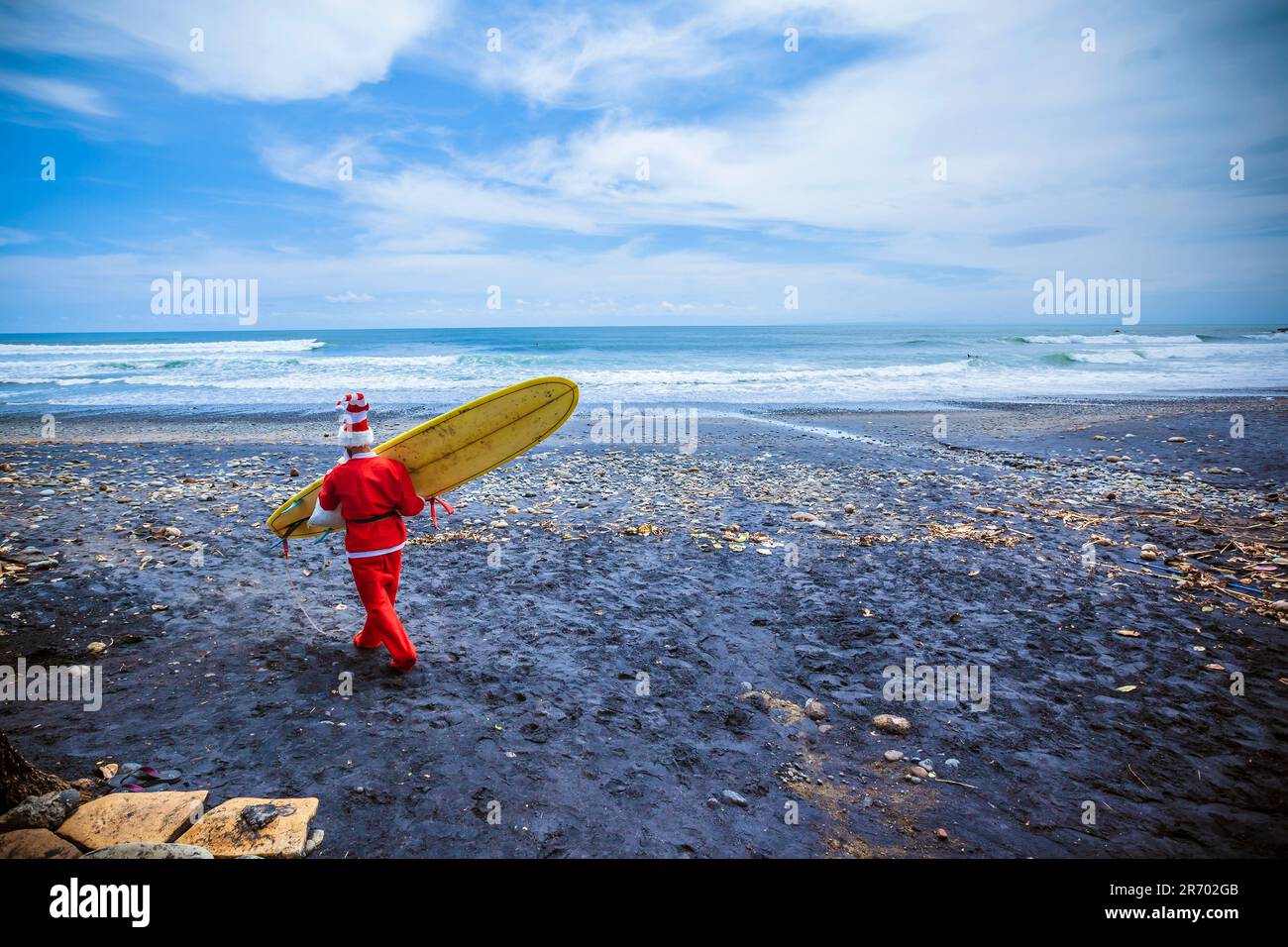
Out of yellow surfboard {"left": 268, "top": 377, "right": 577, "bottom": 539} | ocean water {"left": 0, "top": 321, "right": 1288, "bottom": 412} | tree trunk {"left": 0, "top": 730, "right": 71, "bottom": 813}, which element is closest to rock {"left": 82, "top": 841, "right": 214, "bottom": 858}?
tree trunk {"left": 0, "top": 730, "right": 71, "bottom": 813}

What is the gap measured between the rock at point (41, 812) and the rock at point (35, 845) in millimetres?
132

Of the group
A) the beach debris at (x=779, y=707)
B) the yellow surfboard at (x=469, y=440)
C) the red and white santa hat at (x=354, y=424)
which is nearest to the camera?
the beach debris at (x=779, y=707)

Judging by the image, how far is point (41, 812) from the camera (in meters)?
2.87

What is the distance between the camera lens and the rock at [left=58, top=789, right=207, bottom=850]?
2.79 metres

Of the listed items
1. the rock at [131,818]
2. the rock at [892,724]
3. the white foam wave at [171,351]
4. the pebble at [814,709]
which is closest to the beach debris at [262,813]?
the rock at [131,818]

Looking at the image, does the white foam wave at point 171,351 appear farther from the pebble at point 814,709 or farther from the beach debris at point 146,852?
the pebble at point 814,709

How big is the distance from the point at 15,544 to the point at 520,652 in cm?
619

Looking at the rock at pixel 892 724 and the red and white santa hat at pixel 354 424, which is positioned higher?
the red and white santa hat at pixel 354 424

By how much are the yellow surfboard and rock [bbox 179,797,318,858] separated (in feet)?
8.49

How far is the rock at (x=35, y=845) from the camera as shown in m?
2.59

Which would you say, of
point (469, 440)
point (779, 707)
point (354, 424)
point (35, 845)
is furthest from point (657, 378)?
point (35, 845)

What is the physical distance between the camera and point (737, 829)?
3068 mm

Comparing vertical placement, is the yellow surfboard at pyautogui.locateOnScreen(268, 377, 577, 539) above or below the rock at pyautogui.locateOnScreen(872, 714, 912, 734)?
above

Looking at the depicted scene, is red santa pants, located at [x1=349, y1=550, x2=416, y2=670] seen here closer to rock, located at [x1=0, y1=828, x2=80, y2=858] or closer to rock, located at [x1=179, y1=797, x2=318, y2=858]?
rock, located at [x1=179, y1=797, x2=318, y2=858]
